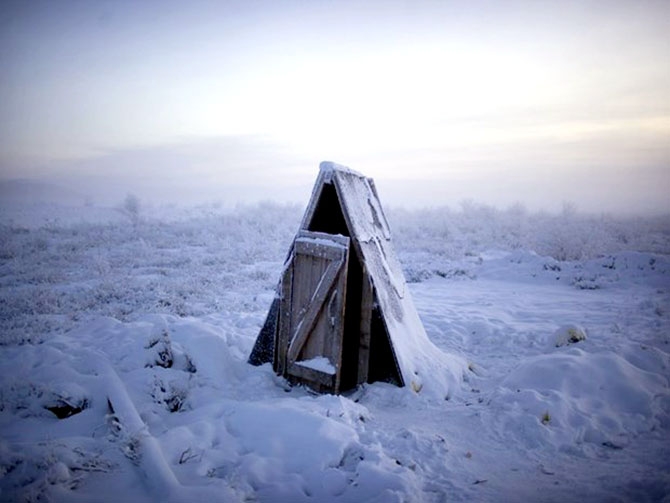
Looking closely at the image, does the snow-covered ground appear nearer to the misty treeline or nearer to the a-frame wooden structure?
the misty treeline

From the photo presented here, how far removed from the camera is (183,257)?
15984 millimetres

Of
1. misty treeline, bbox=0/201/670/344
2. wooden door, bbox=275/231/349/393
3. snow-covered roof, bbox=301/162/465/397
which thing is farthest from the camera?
misty treeline, bbox=0/201/670/344

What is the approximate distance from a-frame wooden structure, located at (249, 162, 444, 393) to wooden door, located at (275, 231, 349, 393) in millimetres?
13

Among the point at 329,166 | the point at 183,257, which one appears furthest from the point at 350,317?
the point at 183,257

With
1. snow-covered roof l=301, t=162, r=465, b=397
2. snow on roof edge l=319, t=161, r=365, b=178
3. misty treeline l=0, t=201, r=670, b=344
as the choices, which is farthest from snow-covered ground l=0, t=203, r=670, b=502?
snow on roof edge l=319, t=161, r=365, b=178

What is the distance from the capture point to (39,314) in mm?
8367

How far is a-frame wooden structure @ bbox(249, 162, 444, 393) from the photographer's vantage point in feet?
16.4

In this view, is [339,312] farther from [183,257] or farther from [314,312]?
[183,257]

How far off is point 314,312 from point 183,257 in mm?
12586

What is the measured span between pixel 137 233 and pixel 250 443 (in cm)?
2053

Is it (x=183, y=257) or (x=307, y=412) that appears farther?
(x=183, y=257)

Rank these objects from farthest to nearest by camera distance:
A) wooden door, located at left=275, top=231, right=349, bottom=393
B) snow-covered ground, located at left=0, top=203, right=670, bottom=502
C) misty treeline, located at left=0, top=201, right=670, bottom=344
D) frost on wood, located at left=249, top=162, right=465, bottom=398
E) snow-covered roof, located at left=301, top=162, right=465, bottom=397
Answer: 1. misty treeline, located at left=0, top=201, right=670, bottom=344
2. snow-covered roof, located at left=301, top=162, right=465, bottom=397
3. frost on wood, located at left=249, top=162, right=465, bottom=398
4. wooden door, located at left=275, top=231, right=349, bottom=393
5. snow-covered ground, located at left=0, top=203, right=670, bottom=502

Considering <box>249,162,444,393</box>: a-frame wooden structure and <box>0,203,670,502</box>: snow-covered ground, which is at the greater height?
<box>249,162,444,393</box>: a-frame wooden structure

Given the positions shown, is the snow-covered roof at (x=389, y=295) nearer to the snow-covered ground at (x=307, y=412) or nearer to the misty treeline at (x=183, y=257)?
the snow-covered ground at (x=307, y=412)
